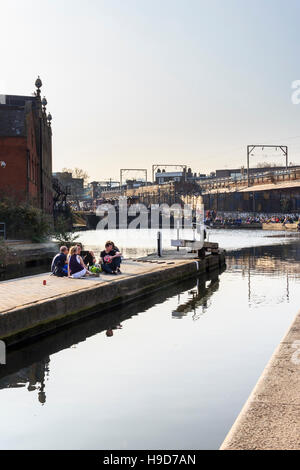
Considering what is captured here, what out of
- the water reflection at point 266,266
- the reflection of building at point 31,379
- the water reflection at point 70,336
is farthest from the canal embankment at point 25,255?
the reflection of building at point 31,379

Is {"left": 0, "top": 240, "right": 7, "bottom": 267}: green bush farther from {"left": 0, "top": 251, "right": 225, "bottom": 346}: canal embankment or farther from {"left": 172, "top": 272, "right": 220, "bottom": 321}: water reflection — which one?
{"left": 172, "top": 272, "right": 220, "bottom": 321}: water reflection

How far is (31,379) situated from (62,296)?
3862mm

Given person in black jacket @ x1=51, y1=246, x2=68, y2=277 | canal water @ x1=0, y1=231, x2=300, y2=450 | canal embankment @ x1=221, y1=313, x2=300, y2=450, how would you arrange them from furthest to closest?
person in black jacket @ x1=51, y1=246, x2=68, y2=277 < canal water @ x1=0, y1=231, x2=300, y2=450 < canal embankment @ x1=221, y1=313, x2=300, y2=450

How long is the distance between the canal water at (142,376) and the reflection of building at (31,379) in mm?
17

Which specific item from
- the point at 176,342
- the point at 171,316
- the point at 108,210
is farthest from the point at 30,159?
the point at 108,210

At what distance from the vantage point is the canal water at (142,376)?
7.46 m

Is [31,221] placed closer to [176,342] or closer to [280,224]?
[176,342]

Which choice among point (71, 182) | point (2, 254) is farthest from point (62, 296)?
point (71, 182)

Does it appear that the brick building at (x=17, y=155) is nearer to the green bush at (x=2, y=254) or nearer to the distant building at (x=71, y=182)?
the green bush at (x=2, y=254)

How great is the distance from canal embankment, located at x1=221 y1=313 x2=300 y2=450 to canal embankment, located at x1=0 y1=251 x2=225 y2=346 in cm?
575

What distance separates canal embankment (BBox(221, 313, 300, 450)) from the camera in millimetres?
5320

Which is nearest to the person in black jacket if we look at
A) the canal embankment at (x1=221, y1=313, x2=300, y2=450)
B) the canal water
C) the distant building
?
the canal water

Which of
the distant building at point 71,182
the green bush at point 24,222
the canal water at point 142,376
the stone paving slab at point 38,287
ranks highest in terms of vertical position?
the distant building at point 71,182

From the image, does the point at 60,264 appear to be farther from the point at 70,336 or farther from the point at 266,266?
the point at 266,266
